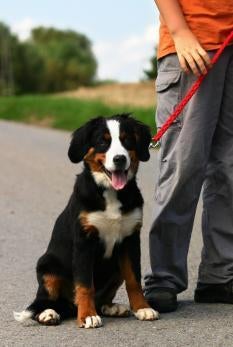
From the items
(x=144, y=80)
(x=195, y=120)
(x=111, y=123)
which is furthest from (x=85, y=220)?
(x=144, y=80)

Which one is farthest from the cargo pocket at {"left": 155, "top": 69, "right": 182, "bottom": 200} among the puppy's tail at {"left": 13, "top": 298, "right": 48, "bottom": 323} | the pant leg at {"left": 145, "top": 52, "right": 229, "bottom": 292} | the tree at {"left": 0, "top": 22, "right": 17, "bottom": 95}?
the tree at {"left": 0, "top": 22, "right": 17, "bottom": 95}

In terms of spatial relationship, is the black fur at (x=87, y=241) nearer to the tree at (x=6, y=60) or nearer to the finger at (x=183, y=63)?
the finger at (x=183, y=63)

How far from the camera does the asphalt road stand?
421 centimetres

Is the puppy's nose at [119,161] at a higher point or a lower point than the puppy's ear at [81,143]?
lower

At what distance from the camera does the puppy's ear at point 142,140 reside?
4.57 meters

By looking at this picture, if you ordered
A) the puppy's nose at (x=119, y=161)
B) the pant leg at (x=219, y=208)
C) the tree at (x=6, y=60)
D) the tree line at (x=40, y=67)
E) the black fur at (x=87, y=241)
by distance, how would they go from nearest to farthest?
the puppy's nose at (x=119, y=161)
the black fur at (x=87, y=241)
the pant leg at (x=219, y=208)
the tree at (x=6, y=60)
the tree line at (x=40, y=67)

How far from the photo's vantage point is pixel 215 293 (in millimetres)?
5031

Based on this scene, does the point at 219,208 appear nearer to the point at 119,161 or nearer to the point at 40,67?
the point at 119,161

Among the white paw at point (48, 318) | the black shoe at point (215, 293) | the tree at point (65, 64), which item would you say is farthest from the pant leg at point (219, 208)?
the tree at point (65, 64)

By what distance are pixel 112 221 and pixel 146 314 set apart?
56cm

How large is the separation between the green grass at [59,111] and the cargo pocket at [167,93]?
17.5 meters

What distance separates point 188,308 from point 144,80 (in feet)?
138

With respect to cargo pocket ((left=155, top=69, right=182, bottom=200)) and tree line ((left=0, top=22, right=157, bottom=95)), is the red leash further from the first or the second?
tree line ((left=0, top=22, right=157, bottom=95))

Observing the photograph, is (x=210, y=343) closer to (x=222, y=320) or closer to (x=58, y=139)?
(x=222, y=320)
